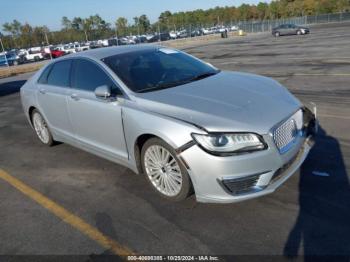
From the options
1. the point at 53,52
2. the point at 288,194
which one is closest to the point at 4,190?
the point at 288,194

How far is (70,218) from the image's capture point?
3869 millimetres

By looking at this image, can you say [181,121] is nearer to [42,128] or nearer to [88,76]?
[88,76]

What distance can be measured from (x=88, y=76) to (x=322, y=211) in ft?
10.7

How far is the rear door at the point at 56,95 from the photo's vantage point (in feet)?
17.1

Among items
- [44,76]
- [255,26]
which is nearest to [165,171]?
[44,76]

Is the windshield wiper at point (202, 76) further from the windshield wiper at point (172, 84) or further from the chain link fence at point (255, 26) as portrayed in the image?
the chain link fence at point (255, 26)

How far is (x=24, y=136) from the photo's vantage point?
24.5 ft

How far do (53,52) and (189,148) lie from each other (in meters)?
45.0

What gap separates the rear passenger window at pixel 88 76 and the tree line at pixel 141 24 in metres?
51.6

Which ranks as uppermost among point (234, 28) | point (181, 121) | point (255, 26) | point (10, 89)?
point (181, 121)

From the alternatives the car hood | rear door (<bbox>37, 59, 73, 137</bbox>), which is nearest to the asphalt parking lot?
rear door (<bbox>37, 59, 73, 137</bbox>)

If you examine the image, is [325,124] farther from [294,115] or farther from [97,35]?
[97,35]

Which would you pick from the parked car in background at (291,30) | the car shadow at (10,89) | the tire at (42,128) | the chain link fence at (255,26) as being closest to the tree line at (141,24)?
the chain link fence at (255,26)

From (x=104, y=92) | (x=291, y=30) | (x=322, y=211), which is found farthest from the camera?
(x=291, y=30)
